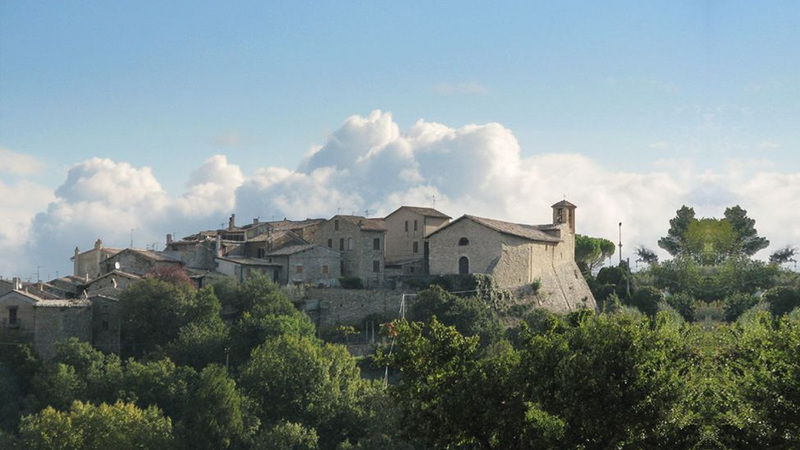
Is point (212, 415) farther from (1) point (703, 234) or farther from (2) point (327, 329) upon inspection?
(1) point (703, 234)

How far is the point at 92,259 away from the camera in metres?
68.2

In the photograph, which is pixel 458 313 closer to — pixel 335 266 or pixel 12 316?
pixel 335 266

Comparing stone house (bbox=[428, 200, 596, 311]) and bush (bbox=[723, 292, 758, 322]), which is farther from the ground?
stone house (bbox=[428, 200, 596, 311])

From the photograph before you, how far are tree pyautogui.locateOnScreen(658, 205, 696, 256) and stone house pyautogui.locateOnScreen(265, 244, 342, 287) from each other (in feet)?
108

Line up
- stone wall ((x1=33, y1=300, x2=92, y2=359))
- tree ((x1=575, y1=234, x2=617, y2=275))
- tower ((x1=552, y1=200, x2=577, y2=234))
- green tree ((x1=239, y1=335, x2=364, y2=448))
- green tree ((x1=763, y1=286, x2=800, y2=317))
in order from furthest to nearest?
tree ((x1=575, y1=234, x2=617, y2=275)) → tower ((x1=552, y1=200, x2=577, y2=234)) → green tree ((x1=763, y1=286, x2=800, y2=317)) → stone wall ((x1=33, y1=300, x2=92, y2=359)) → green tree ((x1=239, y1=335, x2=364, y2=448))

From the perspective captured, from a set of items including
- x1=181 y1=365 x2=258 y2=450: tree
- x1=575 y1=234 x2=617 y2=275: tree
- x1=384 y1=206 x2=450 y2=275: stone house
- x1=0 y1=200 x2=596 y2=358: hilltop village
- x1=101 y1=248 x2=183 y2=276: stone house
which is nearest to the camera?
x1=181 y1=365 x2=258 y2=450: tree

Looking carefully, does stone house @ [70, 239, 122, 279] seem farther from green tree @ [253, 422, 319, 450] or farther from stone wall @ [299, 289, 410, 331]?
green tree @ [253, 422, 319, 450]

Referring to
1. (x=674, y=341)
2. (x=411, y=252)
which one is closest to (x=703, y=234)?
(x=411, y=252)

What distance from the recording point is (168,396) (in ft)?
164

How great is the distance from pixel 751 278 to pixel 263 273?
3013 centimetres

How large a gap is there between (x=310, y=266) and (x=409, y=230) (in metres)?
6.82

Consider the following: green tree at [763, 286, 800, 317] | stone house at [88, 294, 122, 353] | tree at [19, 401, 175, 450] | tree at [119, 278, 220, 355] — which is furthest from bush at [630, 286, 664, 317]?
tree at [19, 401, 175, 450]

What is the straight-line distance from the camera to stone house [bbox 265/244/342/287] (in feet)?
204

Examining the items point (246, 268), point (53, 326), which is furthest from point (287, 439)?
point (246, 268)
